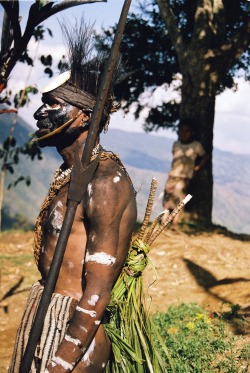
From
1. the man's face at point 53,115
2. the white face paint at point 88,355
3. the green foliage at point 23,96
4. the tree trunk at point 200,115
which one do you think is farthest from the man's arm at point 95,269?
the tree trunk at point 200,115

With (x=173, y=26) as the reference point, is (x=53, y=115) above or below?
below

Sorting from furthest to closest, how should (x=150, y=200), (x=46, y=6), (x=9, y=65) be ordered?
1. (x=9, y=65)
2. (x=46, y=6)
3. (x=150, y=200)

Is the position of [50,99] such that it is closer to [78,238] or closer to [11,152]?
[78,238]

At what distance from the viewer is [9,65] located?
342 centimetres

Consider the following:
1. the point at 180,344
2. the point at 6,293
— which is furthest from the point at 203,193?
the point at 180,344

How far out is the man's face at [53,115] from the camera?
2.51 m

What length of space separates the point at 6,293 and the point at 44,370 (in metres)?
5.65

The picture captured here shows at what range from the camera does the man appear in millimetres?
2174

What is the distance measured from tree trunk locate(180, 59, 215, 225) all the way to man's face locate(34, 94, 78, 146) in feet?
25.9

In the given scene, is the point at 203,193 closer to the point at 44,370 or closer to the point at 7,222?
the point at 44,370

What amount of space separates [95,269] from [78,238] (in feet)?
0.72

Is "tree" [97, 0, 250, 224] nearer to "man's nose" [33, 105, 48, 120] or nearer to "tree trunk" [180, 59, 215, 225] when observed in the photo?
"tree trunk" [180, 59, 215, 225]

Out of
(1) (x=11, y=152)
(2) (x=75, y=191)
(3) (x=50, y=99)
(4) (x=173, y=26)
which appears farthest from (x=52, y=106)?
(4) (x=173, y=26)

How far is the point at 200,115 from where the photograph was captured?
34.3 ft
